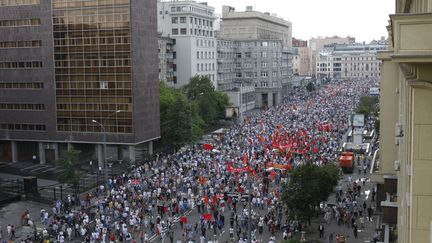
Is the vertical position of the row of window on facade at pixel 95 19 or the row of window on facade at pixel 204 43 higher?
the row of window on facade at pixel 204 43

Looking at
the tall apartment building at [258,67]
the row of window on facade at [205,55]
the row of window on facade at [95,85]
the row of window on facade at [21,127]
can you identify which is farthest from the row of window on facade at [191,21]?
the row of window on facade at [21,127]

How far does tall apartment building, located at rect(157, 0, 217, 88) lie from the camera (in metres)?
92.9

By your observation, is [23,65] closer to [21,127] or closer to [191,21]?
[21,127]

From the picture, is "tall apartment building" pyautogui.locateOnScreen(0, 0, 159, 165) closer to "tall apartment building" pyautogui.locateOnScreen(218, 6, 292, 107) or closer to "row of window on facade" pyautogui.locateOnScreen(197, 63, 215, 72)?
"row of window on facade" pyautogui.locateOnScreen(197, 63, 215, 72)

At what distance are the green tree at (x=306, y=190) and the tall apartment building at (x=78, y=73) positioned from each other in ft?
87.7

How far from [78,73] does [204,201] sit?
26445 mm

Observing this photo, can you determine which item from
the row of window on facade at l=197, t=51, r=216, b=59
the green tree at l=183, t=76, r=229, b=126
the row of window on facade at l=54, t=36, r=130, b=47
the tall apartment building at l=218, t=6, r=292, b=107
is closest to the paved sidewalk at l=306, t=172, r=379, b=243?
the row of window on facade at l=54, t=36, r=130, b=47

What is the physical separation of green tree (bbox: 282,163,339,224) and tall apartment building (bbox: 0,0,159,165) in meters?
26.7

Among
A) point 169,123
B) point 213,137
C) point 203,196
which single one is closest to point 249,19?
point 213,137

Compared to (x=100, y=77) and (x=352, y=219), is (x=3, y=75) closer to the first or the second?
(x=100, y=77)

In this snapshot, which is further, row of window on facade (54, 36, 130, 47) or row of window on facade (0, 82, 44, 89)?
row of window on facade (0, 82, 44, 89)

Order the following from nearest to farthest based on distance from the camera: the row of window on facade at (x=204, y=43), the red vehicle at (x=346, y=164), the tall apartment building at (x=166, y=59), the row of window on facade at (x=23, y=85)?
the red vehicle at (x=346, y=164) < the row of window on facade at (x=23, y=85) < the tall apartment building at (x=166, y=59) < the row of window on facade at (x=204, y=43)

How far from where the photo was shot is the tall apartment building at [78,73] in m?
56.1

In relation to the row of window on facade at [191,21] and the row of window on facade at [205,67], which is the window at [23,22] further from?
the row of window on facade at [205,67]
